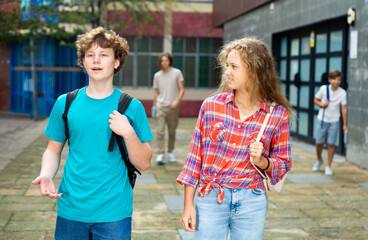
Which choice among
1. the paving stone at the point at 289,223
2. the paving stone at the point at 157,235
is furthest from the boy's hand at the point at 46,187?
the paving stone at the point at 289,223

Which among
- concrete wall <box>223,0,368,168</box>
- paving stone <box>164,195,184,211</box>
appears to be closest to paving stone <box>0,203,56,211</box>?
paving stone <box>164,195,184,211</box>

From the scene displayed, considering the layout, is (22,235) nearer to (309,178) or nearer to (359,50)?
(309,178)

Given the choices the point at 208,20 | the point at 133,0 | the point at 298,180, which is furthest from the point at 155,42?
the point at 298,180

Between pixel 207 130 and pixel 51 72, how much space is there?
1931 centimetres

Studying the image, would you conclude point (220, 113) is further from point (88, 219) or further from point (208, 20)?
Answer: point (208, 20)

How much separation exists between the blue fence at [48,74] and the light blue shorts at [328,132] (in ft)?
45.2

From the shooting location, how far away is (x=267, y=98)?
2.78 metres

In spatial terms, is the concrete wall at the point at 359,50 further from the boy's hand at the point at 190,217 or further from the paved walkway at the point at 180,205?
the boy's hand at the point at 190,217

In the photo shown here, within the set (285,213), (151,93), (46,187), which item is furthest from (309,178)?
(151,93)

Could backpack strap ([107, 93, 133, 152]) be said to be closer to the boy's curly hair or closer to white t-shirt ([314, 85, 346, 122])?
the boy's curly hair

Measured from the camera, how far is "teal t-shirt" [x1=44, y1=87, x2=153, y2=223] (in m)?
2.67

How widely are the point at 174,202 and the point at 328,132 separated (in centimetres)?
Answer: 305

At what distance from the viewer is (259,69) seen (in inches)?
107

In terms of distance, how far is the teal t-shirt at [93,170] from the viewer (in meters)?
2.67
